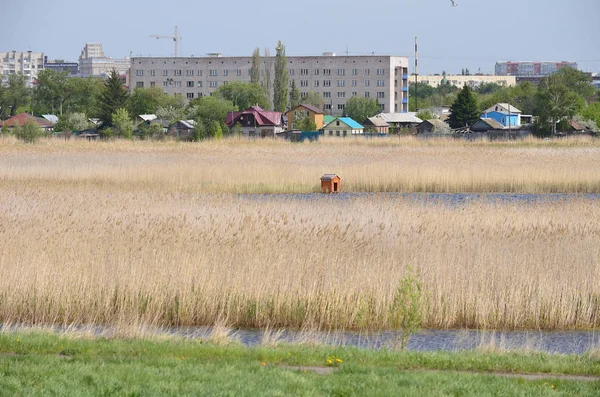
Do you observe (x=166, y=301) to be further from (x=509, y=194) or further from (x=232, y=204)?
(x=509, y=194)

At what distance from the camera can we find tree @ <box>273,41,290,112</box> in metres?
134

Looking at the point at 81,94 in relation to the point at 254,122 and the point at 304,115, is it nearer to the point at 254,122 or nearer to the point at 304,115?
the point at 304,115

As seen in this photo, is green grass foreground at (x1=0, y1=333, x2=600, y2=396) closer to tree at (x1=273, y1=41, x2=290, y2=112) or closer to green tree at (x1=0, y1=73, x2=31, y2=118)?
tree at (x1=273, y1=41, x2=290, y2=112)

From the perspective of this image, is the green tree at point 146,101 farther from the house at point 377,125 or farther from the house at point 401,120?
the house at point 401,120

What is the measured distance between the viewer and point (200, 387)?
972cm

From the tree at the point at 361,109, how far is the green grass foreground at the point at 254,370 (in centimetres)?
12286

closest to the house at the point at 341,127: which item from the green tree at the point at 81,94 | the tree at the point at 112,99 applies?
the tree at the point at 112,99

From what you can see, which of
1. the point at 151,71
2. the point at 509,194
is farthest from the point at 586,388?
the point at 151,71

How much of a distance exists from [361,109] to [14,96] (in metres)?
48.9

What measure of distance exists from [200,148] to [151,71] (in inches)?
4266

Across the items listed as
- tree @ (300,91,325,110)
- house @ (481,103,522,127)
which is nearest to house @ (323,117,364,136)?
house @ (481,103,522,127)

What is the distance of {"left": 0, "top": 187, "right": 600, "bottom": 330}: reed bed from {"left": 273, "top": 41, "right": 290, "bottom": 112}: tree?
112356 mm

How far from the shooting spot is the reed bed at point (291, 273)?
15133mm

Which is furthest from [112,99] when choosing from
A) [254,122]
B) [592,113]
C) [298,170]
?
[298,170]
